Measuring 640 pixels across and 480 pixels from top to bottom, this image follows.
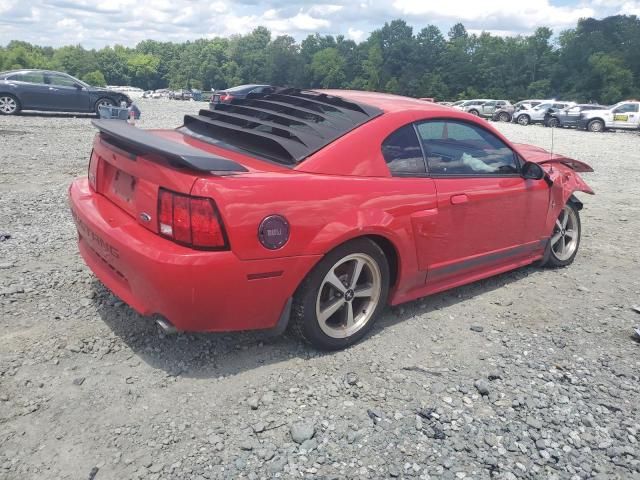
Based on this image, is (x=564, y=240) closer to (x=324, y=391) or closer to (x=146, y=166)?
(x=324, y=391)

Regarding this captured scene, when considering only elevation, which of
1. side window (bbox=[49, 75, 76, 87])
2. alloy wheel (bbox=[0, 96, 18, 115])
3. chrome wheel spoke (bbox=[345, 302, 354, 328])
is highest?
side window (bbox=[49, 75, 76, 87])

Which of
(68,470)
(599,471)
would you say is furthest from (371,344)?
(68,470)

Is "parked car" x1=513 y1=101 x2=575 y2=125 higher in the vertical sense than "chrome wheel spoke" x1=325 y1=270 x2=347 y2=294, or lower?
higher

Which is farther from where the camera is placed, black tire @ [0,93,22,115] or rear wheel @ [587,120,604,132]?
rear wheel @ [587,120,604,132]

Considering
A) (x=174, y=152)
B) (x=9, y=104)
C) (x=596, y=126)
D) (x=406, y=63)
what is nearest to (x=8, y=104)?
(x=9, y=104)

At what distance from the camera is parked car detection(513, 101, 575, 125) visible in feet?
109

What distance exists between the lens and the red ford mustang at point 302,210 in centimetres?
270

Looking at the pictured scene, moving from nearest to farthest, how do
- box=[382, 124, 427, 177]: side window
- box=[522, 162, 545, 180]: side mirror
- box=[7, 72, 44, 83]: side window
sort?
1. box=[382, 124, 427, 177]: side window
2. box=[522, 162, 545, 180]: side mirror
3. box=[7, 72, 44, 83]: side window

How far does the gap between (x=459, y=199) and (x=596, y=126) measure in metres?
29.2

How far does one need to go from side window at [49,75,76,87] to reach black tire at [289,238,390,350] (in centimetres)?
1598

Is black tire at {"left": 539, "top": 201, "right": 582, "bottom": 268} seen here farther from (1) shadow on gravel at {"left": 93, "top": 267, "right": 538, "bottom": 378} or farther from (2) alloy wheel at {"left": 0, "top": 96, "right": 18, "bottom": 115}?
(2) alloy wheel at {"left": 0, "top": 96, "right": 18, "bottom": 115}

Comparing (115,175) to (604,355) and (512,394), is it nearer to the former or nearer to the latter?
(512,394)

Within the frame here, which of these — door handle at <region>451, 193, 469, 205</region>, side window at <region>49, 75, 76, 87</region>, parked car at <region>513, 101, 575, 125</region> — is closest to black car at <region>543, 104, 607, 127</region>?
parked car at <region>513, 101, 575, 125</region>

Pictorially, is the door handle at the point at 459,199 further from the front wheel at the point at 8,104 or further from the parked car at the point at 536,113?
the parked car at the point at 536,113
